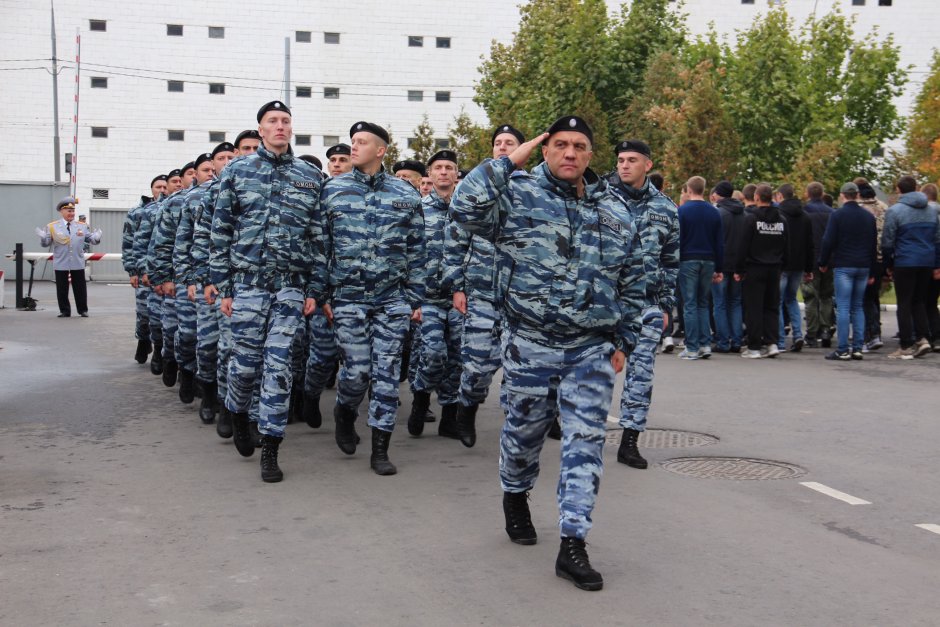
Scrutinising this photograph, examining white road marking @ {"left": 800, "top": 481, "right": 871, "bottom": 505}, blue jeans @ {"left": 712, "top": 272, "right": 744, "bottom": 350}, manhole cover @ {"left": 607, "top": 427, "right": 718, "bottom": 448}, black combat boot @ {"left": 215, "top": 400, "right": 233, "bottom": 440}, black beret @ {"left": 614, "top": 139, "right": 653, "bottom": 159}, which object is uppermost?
black beret @ {"left": 614, "top": 139, "right": 653, "bottom": 159}

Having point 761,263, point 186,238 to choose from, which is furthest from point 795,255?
point 186,238

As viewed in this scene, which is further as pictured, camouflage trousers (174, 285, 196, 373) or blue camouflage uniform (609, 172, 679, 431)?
camouflage trousers (174, 285, 196, 373)

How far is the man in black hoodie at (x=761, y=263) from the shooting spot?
15.3 meters

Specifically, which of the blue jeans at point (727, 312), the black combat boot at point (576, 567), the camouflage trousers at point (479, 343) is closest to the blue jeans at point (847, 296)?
the blue jeans at point (727, 312)

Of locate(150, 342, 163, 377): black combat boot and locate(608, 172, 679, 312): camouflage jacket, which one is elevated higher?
A: locate(608, 172, 679, 312): camouflage jacket

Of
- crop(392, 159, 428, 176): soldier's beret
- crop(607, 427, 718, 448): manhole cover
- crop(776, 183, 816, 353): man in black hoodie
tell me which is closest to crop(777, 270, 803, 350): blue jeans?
crop(776, 183, 816, 353): man in black hoodie

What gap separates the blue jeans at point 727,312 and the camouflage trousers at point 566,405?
34.5 feet

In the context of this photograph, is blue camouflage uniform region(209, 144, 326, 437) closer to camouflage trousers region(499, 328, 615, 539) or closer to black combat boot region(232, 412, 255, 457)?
black combat boot region(232, 412, 255, 457)

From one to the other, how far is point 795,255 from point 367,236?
9.83 metres

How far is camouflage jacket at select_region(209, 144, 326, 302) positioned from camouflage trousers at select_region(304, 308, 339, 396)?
61cm

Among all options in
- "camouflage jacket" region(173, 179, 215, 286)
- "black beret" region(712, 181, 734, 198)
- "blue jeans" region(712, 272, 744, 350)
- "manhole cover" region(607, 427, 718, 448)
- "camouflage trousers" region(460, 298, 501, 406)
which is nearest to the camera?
"camouflage trousers" region(460, 298, 501, 406)

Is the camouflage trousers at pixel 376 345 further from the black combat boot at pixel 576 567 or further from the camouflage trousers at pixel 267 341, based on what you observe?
the black combat boot at pixel 576 567

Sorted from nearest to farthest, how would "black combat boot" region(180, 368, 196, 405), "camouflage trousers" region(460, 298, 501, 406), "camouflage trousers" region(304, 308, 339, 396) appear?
"camouflage trousers" region(304, 308, 339, 396) < "camouflage trousers" region(460, 298, 501, 406) < "black combat boot" region(180, 368, 196, 405)

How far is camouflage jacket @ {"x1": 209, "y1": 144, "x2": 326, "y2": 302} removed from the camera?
25.0 feet
